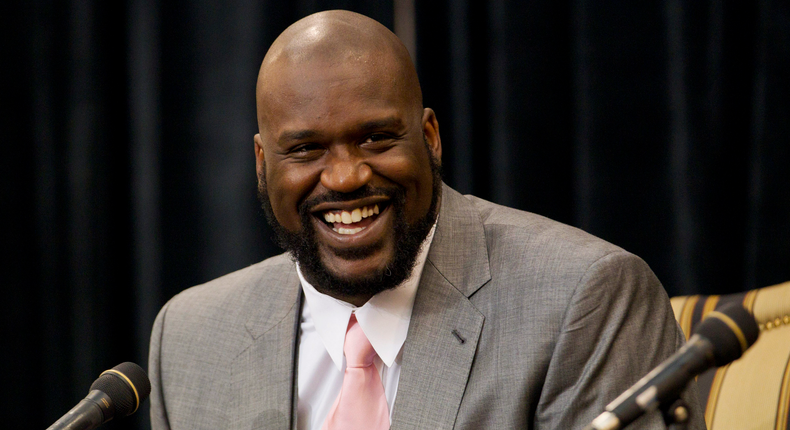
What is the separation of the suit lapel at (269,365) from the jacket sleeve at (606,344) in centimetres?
60

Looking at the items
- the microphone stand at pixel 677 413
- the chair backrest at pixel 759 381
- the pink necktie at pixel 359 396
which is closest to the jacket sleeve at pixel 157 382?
the pink necktie at pixel 359 396

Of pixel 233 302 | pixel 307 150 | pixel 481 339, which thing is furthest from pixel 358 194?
pixel 233 302

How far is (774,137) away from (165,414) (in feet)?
5.95

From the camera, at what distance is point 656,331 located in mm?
1617

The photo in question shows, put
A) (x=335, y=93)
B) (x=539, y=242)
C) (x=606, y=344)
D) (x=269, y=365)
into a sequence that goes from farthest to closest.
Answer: (x=269, y=365) < (x=539, y=242) < (x=335, y=93) < (x=606, y=344)

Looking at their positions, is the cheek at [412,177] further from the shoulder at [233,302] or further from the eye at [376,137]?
the shoulder at [233,302]

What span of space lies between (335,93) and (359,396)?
0.65m

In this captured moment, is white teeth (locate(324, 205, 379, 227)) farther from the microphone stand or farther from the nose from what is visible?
the microphone stand

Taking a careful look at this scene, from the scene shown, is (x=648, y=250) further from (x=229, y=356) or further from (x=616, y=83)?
(x=229, y=356)

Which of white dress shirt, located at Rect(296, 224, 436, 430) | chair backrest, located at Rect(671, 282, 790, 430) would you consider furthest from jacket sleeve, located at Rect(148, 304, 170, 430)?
chair backrest, located at Rect(671, 282, 790, 430)

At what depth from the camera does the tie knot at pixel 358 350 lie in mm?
1790

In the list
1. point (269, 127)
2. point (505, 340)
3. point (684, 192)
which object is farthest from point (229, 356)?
point (684, 192)

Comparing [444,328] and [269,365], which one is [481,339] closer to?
[444,328]

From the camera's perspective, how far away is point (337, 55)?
1.73m
